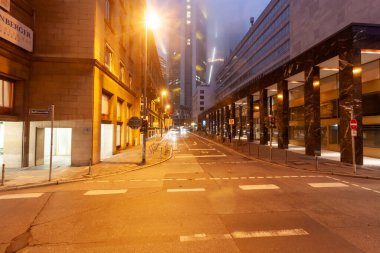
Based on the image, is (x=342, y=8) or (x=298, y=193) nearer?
(x=298, y=193)

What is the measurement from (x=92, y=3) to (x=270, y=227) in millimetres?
17826

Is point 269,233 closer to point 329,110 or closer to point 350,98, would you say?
point 350,98

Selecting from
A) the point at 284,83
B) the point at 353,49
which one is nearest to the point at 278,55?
the point at 284,83

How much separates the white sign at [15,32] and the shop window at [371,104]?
25.8m

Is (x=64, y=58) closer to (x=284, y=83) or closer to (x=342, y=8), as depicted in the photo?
(x=284, y=83)

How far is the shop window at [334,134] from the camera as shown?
86.1 feet

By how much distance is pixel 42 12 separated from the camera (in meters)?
17.1

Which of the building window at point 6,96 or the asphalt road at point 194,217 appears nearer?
the asphalt road at point 194,217

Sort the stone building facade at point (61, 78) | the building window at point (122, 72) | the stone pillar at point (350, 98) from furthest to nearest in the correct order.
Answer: the building window at point (122, 72), the stone pillar at point (350, 98), the stone building facade at point (61, 78)

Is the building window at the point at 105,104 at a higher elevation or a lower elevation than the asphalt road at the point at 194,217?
higher

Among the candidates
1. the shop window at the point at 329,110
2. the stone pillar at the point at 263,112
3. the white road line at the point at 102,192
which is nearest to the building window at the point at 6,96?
the white road line at the point at 102,192

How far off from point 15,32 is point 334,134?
2874cm

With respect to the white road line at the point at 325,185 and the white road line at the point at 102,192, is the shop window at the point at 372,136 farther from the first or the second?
the white road line at the point at 102,192

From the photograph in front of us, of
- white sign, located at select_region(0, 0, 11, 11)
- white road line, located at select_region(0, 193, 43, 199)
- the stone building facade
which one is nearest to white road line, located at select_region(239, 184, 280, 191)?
white road line, located at select_region(0, 193, 43, 199)
